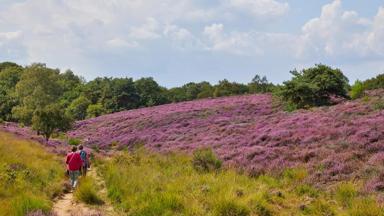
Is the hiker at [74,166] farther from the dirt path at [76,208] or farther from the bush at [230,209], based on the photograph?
the bush at [230,209]

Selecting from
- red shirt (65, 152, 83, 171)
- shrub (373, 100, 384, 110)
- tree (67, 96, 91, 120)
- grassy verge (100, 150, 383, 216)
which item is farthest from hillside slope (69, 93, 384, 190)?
tree (67, 96, 91, 120)

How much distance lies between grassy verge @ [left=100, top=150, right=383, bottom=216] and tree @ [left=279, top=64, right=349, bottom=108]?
17.8 metres

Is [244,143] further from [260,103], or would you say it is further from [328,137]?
[260,103]

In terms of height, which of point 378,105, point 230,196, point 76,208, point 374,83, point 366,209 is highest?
point 374,83

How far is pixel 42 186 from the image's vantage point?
1512 centimetres

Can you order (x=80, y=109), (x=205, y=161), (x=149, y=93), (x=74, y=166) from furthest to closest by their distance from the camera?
(x=149, y=93)
(x=80, y=109)
(x=205, y=161)
(x=74, y=166)

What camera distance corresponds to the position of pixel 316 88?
107 ft

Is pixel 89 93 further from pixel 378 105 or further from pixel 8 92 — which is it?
pixel 378 105

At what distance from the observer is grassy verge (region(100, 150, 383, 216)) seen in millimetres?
11188

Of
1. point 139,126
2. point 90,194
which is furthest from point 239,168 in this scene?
point 139,126

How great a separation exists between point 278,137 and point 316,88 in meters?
11.4

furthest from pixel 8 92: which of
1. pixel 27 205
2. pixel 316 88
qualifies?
pixel 27 205

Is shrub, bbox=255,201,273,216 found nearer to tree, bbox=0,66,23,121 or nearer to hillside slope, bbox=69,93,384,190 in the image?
hillside slope, bbox=69,93,384,190

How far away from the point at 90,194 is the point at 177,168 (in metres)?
5.79
